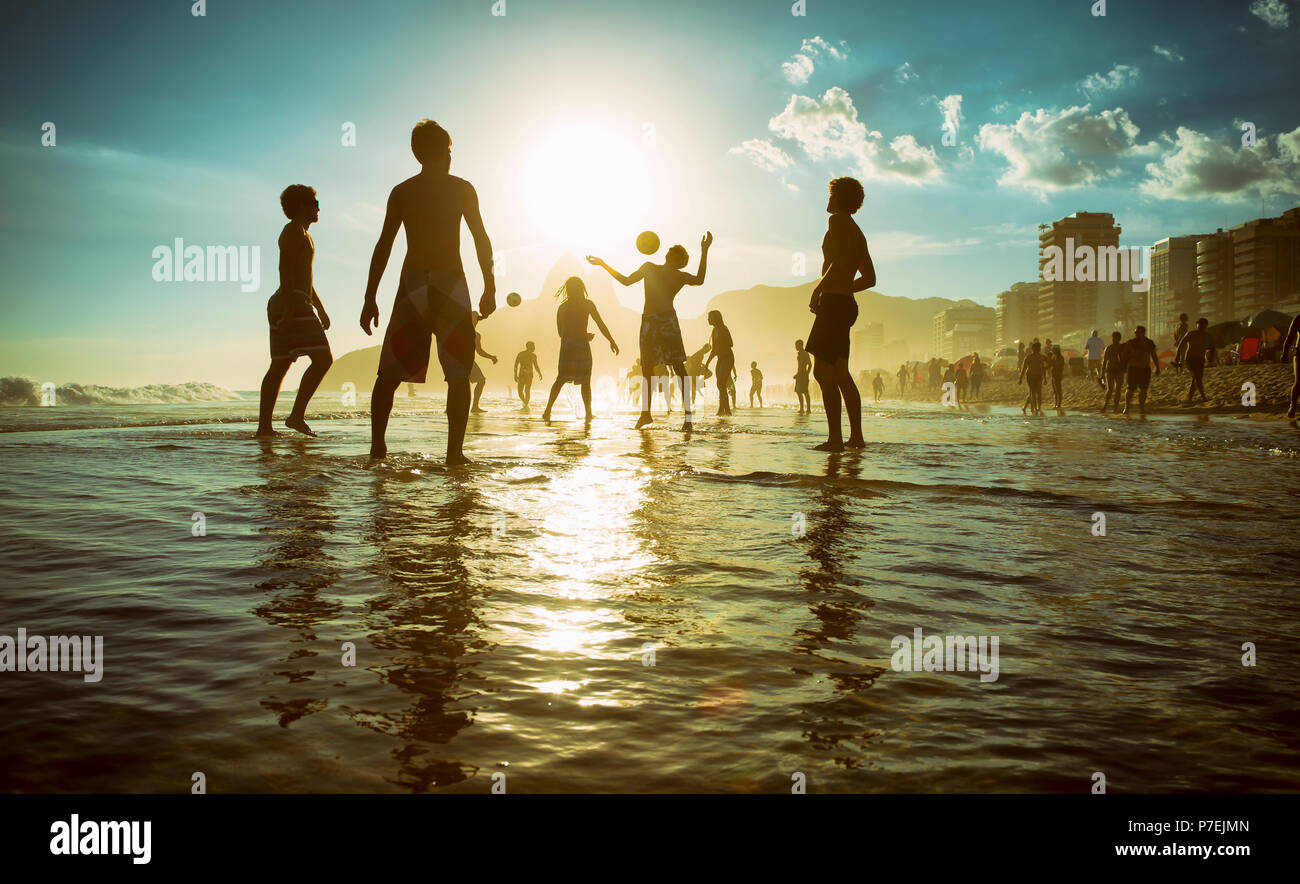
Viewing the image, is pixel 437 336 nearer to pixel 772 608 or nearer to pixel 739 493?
pixel 739 493

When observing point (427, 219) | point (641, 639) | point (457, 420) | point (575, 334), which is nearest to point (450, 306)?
point (427, 219)

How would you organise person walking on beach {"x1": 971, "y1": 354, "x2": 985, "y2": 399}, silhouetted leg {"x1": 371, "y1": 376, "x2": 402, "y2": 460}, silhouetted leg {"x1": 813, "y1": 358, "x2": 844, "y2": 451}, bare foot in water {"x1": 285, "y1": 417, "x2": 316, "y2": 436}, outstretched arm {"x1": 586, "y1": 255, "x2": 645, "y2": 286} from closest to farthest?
silhouetted leg {"x1": 371, "y1": 376, "x2": 402, "y2": 460} < silhouetted leg {"x1": 813, "y1": 358, "x2": 844, "y2": 451} < bare foot in water {"x1": 285, "y1": 417, "x2": 316, "y2": 436} < outstretched arm {"x1": 586, "y1": 255, "x2": 645, "y2": 286} < person walking on beach {"x1": 971, "y1": 354, "x2": 985, "y2": 399}

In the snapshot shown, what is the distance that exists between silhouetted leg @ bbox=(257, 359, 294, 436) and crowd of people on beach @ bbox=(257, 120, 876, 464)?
0.04 ft

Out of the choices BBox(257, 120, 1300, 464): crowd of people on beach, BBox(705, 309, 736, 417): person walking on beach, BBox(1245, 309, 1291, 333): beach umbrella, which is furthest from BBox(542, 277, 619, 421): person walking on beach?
BBox(1245, 309, 1291, 333): beach umbrella

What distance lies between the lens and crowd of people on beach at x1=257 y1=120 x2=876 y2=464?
5.52 metres

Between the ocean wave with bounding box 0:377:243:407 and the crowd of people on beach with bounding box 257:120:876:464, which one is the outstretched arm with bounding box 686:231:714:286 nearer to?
the crowd of people on beach with bounding box 257:120:876:464

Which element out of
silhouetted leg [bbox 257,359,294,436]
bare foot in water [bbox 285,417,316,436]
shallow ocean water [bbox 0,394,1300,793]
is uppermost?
silhouetted leg [bbox 257,359,294,436]

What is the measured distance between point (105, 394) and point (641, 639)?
41.8 meters

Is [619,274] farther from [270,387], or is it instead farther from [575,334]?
[270,387]

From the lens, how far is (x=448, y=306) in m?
5.57

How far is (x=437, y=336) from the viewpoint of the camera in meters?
5.57

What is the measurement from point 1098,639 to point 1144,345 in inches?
862
